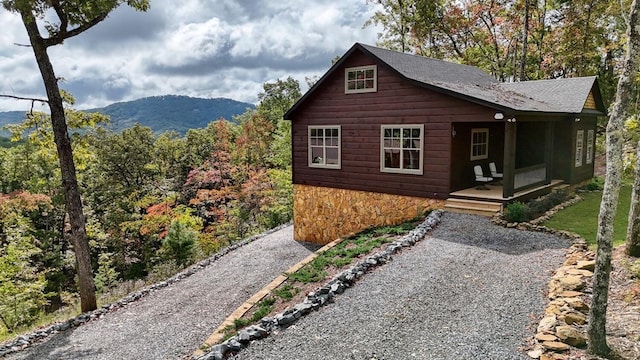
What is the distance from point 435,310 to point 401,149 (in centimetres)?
706

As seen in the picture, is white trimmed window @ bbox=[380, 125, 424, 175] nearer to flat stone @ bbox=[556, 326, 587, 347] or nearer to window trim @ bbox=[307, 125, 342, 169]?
window trim @ bbox=[307, 125, 342, 169]

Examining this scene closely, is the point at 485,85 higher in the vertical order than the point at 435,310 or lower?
higher

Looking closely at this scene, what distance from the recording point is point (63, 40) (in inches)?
354

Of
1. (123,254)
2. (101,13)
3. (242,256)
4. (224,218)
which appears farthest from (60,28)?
(123,254)

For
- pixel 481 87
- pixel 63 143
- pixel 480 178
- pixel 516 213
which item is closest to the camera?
pixel 63 143

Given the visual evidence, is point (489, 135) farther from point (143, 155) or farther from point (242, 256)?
point (143, 155)

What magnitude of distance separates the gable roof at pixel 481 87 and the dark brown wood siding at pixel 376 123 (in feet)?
0.94

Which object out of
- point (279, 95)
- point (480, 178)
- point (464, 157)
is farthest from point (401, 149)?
point (279, 95)

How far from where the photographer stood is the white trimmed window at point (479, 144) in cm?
1287

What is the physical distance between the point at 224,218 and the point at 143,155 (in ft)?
20.9

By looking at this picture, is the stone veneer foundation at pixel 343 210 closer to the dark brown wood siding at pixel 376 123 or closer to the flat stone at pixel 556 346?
the dark brown wood siding at pixel 376 123

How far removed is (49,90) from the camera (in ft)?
29.6

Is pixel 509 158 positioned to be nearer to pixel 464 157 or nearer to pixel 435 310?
pixel 464 157

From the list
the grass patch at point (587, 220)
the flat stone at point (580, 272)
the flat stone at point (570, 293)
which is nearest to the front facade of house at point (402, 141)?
the grass patch at point (587, 220)
